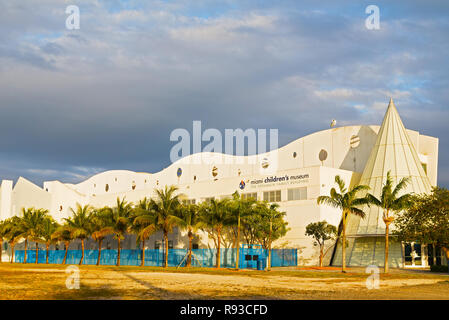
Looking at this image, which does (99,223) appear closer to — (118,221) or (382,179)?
(118,221)

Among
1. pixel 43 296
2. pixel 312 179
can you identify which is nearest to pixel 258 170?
pixel 312 179

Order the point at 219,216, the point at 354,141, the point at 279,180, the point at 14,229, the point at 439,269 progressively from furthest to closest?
the point at 14,229 → the point at 354,141 → the point at 279,180 → the point at 219,216 → the point at 439,269

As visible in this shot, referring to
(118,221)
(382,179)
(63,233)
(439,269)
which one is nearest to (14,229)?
(63,233)

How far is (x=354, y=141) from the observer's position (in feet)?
191

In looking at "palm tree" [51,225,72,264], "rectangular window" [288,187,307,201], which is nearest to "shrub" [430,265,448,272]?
"rectangular window" [288,187,307,201]

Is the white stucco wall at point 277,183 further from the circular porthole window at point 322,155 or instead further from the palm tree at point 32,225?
the palm tree at point 32,225

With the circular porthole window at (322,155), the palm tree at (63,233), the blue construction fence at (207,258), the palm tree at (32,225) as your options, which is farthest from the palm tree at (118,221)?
the circular porthole window at (322,155)

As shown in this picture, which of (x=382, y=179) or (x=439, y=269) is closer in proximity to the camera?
(x=439, y=269)

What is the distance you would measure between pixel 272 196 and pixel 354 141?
1104cm

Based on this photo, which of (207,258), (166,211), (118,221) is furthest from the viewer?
(207,258)

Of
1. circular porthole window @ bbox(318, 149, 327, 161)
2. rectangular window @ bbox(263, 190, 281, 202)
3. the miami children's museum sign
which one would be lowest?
rectangular window @ bbox(263, 190, 281, 202)

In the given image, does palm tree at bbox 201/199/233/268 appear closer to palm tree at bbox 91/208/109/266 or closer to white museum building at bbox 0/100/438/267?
white museum building at bbox 0/100/438/267

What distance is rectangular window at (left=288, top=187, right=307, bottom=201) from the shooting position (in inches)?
2126

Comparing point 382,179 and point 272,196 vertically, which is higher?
point 382,179
